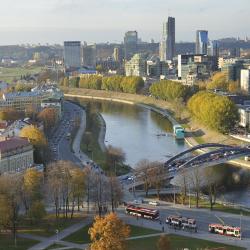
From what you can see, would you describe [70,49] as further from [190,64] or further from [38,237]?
[38,237]

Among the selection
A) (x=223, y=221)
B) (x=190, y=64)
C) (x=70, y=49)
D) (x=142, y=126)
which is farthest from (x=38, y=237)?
(x=70, y=49)

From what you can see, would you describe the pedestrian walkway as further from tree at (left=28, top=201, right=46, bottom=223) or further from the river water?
the river water

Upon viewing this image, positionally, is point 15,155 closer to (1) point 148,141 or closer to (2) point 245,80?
(1) point 148,141

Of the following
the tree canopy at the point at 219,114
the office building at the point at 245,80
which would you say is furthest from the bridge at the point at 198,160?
the office building at the point at 245,80

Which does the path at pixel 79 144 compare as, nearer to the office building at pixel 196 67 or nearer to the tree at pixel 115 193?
the tree at pixel 115 193

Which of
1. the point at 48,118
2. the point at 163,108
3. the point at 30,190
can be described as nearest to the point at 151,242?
the point at 30,190

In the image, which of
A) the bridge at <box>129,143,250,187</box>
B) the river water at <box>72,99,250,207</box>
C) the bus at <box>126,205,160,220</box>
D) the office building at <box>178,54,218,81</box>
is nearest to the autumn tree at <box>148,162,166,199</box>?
the bridge at <box>129,143,250,187</box>
